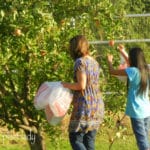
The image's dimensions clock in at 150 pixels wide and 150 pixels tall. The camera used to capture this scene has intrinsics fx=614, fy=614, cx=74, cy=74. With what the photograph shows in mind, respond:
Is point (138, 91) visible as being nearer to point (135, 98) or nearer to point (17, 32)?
point (135, 98)

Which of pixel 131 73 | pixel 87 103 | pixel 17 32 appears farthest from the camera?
pixel 131 73

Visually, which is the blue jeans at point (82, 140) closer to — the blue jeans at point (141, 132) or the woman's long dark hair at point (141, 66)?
the blue jeans at point (141, 132)

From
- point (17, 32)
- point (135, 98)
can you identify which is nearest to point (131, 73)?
point (135, 98)

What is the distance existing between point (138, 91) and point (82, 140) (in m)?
0.83

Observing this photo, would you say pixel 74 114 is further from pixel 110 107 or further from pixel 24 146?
pixel 24 146

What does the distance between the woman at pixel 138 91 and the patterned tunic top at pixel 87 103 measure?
62 centimetres

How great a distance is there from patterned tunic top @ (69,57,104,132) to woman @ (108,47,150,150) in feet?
2.03

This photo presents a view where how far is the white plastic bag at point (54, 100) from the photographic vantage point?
4.91 meters

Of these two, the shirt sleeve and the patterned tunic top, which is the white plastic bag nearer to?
the patterned tunic top

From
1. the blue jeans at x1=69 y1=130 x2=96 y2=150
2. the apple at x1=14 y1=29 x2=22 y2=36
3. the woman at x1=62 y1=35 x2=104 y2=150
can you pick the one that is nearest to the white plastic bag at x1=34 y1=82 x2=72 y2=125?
the woman at x1=62 y1=35 x2=104 y2=150

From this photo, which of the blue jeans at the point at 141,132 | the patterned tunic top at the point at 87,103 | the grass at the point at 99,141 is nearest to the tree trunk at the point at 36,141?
the grass at the point at 99,141

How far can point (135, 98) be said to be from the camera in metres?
5.54

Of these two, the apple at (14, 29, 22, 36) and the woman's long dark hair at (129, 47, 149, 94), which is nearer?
the apple at (14, 29, 22, 36)

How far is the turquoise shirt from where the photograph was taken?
18.0 feet
